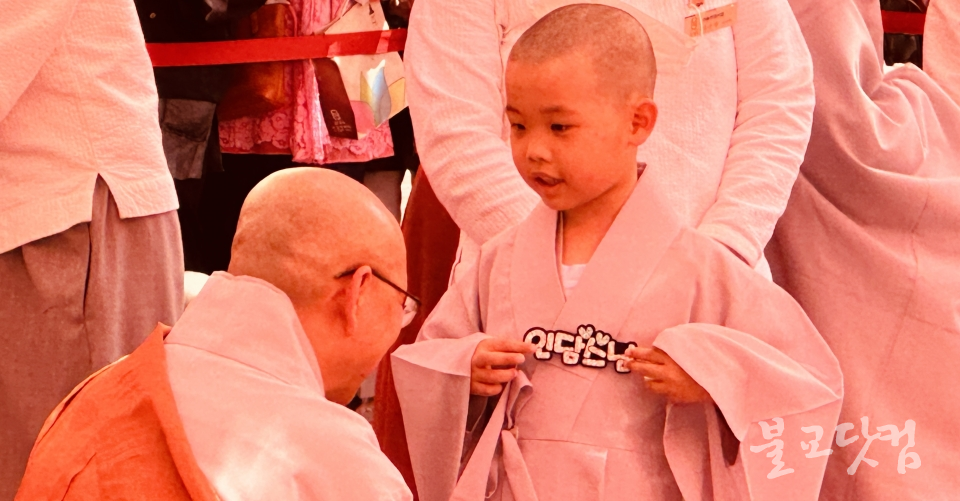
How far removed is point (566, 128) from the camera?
1604 millimetres

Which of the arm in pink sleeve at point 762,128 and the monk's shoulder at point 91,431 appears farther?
the arm in pink sleeve at point 762,128

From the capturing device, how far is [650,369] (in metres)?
1.55

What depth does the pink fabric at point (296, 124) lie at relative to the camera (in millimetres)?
3047

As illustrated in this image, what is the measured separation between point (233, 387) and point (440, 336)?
0.57 m

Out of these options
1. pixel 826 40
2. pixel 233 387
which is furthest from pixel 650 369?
pixel 826 40

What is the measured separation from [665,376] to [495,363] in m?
0.23

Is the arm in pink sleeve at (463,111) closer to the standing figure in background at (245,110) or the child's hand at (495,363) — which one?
the child's hand at (495,363)

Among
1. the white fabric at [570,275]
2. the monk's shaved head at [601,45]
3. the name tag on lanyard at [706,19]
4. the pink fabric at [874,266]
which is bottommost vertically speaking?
the pink fabric at [874,266]

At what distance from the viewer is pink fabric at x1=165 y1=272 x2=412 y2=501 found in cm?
123

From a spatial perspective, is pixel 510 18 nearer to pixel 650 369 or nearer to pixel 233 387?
pixel 650 369

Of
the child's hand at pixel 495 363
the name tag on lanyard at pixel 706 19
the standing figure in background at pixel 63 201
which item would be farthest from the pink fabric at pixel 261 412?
the name tag on lanyard at pixel 706 19

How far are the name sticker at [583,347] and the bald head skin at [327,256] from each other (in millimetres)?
278

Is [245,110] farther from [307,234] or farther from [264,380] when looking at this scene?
[264,380]

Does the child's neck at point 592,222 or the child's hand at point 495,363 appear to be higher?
the child's neck at point 592,222
